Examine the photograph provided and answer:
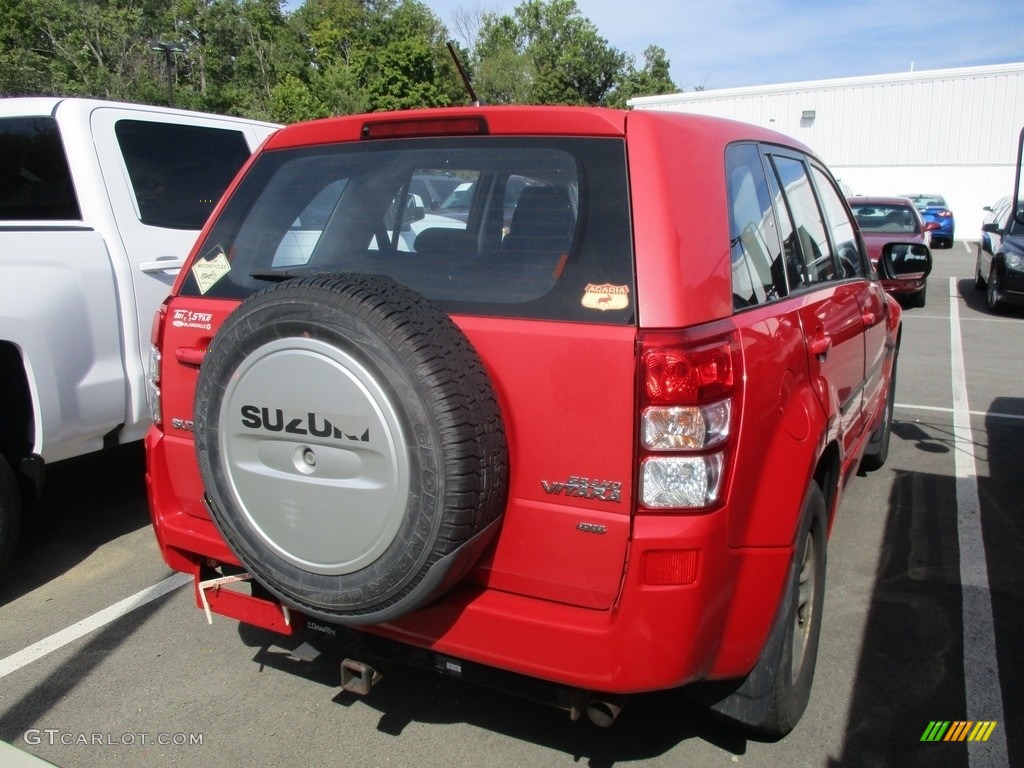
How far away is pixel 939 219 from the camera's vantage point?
83.4ft

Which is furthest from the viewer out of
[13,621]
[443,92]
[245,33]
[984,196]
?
[245,33]

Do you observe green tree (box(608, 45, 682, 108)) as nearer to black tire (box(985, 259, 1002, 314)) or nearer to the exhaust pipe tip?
black tire (box(985, 259, 1002, 314))

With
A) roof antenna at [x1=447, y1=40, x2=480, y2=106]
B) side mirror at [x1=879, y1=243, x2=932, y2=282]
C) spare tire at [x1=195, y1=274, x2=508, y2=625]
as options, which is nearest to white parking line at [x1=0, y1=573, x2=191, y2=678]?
spare tire at [x1=195, y1=274, x2=508, y2=625]

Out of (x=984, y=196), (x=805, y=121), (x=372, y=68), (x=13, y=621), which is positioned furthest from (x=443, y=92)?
(x=13, y=621)

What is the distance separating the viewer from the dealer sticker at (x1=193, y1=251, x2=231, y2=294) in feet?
9.34

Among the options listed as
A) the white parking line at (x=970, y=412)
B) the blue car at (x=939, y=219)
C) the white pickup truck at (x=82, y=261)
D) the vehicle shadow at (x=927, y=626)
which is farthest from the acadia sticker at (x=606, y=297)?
the blue car at (x=939, y=219)

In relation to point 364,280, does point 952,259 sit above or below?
below

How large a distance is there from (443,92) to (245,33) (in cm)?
1316

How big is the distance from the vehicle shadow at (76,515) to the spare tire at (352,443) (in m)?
2.35

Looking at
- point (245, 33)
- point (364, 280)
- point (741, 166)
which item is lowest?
point (364, 280)

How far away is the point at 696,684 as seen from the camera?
8.58 ft

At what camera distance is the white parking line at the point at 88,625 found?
3.41 metres

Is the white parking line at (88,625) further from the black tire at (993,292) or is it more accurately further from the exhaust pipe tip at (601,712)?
the black tire at (993,292)

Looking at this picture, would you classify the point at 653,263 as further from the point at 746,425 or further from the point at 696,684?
the point at 696,684
